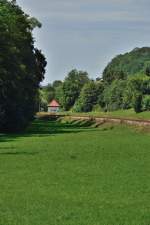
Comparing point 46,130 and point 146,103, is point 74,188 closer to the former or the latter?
point 46,130

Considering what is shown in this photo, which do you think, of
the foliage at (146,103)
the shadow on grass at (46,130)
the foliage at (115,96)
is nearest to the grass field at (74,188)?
the shadow on grass at (46,130)

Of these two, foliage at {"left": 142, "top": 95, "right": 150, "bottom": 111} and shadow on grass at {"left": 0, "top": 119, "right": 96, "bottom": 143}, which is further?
foliage at {"left": 142, "top": 95, "right": 150, "bottom": 111}

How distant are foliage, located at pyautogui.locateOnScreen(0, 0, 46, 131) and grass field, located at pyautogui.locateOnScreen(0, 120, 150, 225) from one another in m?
32.9

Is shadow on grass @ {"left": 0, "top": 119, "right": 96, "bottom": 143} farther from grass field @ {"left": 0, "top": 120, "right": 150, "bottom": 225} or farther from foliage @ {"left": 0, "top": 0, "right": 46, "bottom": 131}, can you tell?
grass field @ {"left": 0, "top": 120, "right": 150, "bottom": 225}

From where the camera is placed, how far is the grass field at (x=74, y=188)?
17.3 metres

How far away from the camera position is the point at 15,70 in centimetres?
7525

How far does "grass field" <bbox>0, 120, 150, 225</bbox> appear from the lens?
17.3m

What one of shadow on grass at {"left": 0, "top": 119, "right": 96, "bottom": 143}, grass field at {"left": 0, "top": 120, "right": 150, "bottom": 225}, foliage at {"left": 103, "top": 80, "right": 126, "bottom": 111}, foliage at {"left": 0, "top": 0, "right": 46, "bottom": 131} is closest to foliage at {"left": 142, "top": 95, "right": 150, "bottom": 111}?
shadow on grass at {"left": 0, "top": 119, "right": 96, "bottom": 143}

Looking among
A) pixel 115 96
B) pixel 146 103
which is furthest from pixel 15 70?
A: pixel 115 96

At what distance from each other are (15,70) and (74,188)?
172ft

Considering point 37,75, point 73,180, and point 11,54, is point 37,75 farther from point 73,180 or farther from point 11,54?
point 73,180

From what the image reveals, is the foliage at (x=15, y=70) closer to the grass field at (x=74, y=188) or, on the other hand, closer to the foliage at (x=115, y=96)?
the grass field at (x=74, y=188)

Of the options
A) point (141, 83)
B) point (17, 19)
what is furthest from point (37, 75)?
point (141, 83)

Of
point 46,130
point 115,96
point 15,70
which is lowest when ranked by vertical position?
point 46,130
